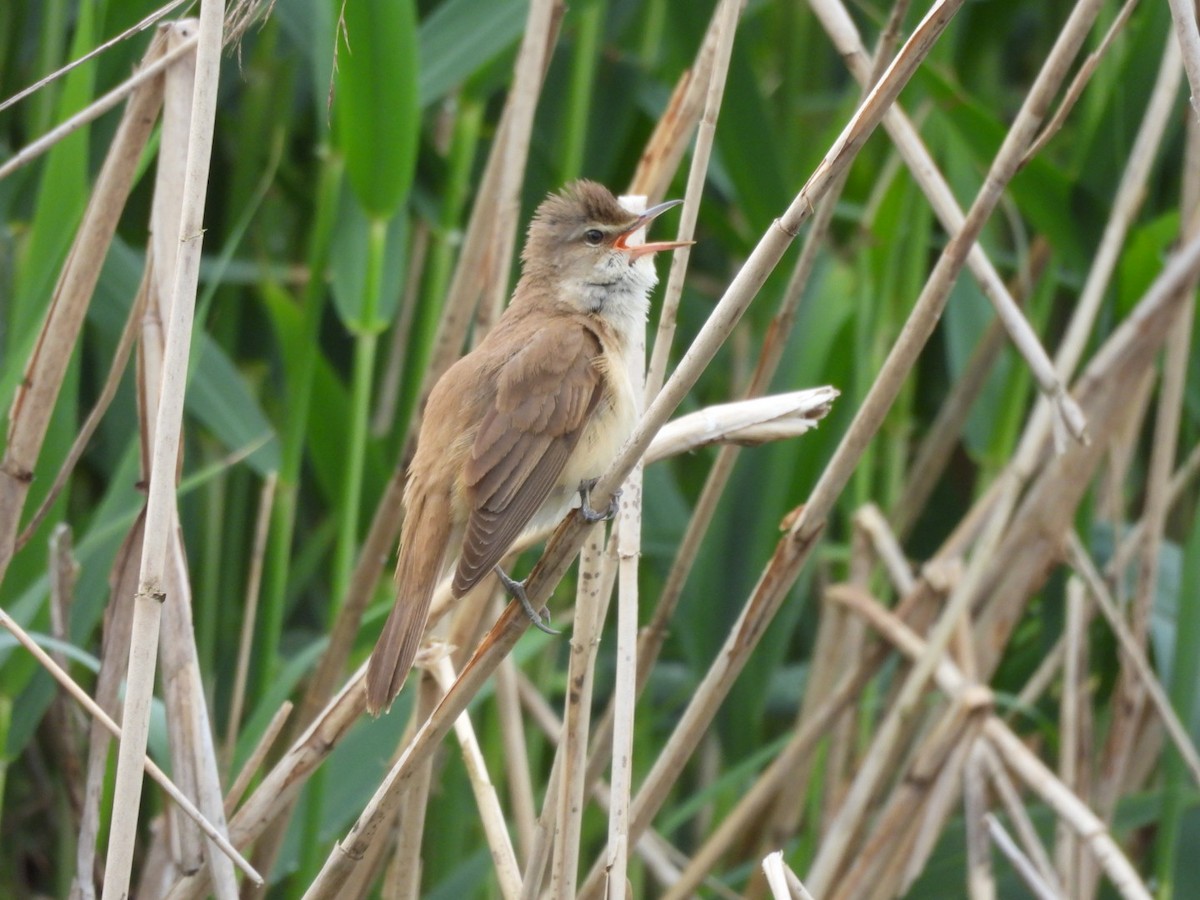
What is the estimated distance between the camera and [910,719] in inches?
113

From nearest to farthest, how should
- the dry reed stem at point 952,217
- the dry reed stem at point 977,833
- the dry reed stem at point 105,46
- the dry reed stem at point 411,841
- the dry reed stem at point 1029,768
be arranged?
1. the dry reed stem at point 105,46
2. the dry reed stem at point 411,841
3. the dry reed stem at point 952,217
4. the dry reed stem at point 1029,768
5. the dry reed stem at point 977,833

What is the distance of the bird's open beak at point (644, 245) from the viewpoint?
2338mm

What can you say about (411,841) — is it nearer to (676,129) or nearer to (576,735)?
(576,735)

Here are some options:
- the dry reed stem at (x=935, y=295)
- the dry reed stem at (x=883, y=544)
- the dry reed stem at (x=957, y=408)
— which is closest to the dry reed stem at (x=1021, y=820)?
the dry reed stem at (x=883, y=544)

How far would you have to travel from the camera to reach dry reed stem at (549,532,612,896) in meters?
1.92

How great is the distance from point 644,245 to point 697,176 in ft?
1.36

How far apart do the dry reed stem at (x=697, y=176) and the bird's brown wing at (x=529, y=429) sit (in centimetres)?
27

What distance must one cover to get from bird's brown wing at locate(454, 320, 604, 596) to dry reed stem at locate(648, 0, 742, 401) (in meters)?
0.27

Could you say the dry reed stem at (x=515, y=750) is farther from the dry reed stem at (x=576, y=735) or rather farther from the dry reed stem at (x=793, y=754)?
the dry reed stem at (x=576, y=735)

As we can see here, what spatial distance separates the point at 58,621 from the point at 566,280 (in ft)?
3.54

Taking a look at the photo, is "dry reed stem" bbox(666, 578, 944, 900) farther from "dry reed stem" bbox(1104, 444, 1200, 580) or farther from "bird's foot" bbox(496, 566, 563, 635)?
"bird's foot" bbox(496, 566, 563, 635)

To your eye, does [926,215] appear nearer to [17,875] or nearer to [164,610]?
[164,610]

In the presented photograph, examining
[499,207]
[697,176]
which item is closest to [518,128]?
[499,207]

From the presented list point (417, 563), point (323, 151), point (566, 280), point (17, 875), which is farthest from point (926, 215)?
point (17, 875)
